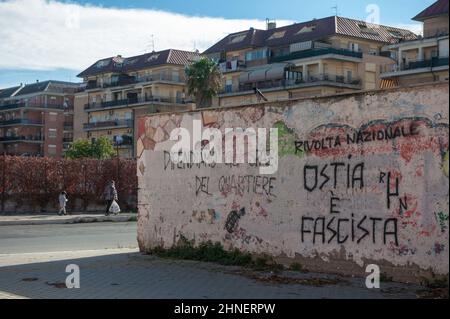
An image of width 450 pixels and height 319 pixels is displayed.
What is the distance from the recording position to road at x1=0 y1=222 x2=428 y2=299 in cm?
899

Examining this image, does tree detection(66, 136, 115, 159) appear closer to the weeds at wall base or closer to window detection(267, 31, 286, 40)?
window detection(267, 31, 286, 40)

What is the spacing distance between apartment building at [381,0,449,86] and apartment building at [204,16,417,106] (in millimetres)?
8650

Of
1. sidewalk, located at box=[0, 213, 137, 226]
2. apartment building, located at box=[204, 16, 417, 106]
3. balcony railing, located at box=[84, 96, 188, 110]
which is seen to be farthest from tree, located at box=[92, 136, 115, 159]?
sidewalk, located at box=[0, 213, 137, 226]

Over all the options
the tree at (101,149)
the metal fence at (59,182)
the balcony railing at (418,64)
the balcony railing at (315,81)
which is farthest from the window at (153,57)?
the metal fence at (59,182)

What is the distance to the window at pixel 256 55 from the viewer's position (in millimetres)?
85750

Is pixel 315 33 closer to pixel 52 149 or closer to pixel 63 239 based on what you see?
pixel 52 149

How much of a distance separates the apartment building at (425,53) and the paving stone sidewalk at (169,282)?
165 ft

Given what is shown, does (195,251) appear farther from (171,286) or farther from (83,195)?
(83,195)

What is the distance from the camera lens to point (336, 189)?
10.3 meters

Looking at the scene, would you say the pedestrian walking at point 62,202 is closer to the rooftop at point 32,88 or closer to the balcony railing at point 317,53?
the balcony railing at point 317,53

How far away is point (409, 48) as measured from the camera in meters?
64.9

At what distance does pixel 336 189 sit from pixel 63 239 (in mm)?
10546

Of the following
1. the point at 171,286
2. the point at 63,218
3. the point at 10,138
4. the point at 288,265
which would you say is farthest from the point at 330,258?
the point at 10,138
